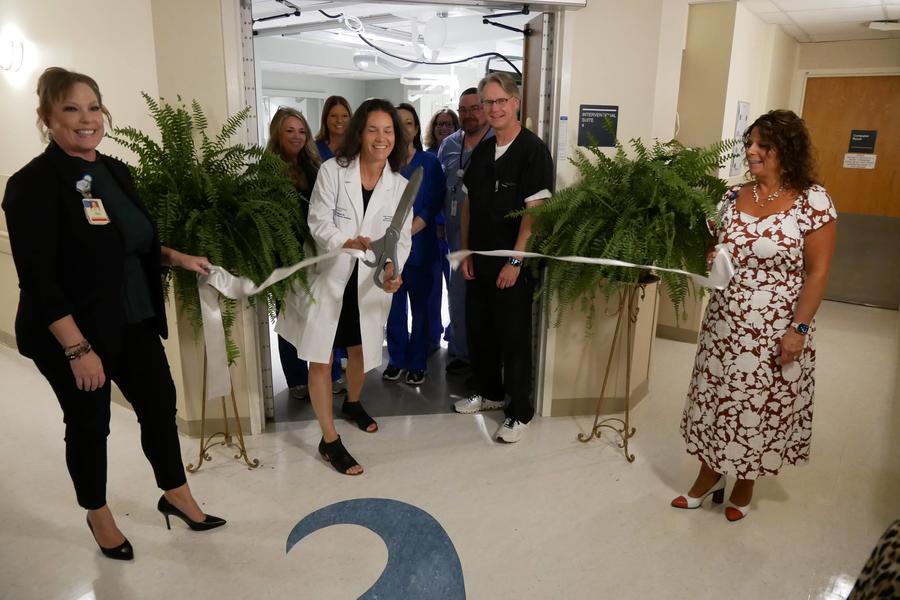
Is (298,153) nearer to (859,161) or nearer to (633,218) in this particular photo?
(633,218)

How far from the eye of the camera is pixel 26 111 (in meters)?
3.60

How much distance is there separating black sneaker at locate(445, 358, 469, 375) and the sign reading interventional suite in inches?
63.0

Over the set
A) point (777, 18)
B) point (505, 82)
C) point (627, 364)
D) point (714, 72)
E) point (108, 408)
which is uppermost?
point (777, 18)

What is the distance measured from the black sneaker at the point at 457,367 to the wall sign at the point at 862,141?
4.27m

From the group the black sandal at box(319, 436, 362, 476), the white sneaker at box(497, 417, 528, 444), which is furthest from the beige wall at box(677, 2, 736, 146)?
the black sandal at box(319, 436, 362, 476)

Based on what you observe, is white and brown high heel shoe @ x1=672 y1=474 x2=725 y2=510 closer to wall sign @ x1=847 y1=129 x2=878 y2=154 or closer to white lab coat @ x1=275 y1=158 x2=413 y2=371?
white lab coat @ x1=275 y1=158 x2=413 y2=371

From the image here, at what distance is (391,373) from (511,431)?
3.29 feet

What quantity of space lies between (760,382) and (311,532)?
5.70 ft

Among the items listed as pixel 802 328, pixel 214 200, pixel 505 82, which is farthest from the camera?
pixel 505 82

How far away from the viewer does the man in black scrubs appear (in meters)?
2.76

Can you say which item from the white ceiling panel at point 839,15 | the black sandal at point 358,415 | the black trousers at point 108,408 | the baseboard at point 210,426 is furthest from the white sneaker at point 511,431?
the white ceiling panel at point 839,15

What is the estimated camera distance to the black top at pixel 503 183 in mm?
2766

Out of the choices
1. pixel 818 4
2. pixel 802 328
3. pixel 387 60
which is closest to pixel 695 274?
pixel 802 328

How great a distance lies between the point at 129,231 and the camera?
1.89 metres
